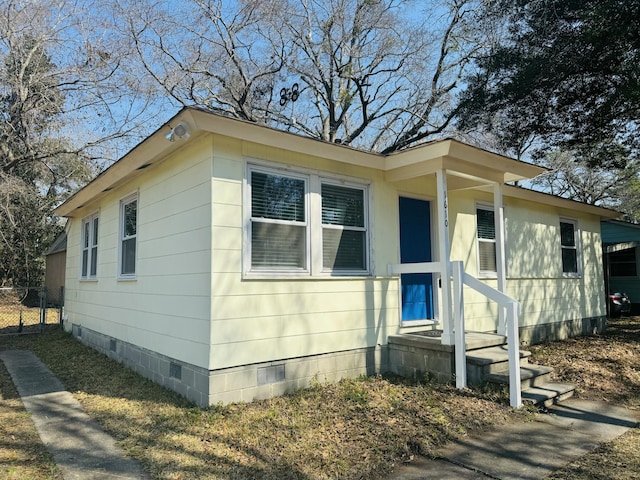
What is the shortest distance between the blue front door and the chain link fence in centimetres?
940

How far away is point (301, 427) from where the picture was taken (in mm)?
4301

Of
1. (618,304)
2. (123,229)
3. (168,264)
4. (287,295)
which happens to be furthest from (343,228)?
(618,304)

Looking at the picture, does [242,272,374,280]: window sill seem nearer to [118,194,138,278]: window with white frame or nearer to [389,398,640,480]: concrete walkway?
[389,398,640,480]: concrete walkway

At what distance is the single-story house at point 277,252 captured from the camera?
4949 millimetres

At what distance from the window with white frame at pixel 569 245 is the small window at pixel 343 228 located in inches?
241

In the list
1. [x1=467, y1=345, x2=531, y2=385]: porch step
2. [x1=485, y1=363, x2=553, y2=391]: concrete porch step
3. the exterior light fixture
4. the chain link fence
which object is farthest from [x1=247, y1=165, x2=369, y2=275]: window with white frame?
the chain link fence

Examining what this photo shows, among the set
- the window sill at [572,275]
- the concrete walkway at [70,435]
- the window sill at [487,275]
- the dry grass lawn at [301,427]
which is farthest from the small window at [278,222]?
the window sill at [572,275]

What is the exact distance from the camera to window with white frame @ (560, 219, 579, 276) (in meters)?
10.0

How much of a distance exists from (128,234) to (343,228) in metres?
3.69

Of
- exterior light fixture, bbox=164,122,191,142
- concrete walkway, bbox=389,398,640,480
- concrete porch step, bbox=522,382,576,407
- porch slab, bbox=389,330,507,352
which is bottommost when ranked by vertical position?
concrete walkway, bbox=389,398,640,480

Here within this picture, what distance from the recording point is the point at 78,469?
140 inches

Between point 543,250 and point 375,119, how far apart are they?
9.57 meters

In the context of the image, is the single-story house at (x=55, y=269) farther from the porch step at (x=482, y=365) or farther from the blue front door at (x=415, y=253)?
the porch step at (x=482, y=365)

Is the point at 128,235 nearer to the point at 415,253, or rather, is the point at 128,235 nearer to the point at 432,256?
the point at 415,253
